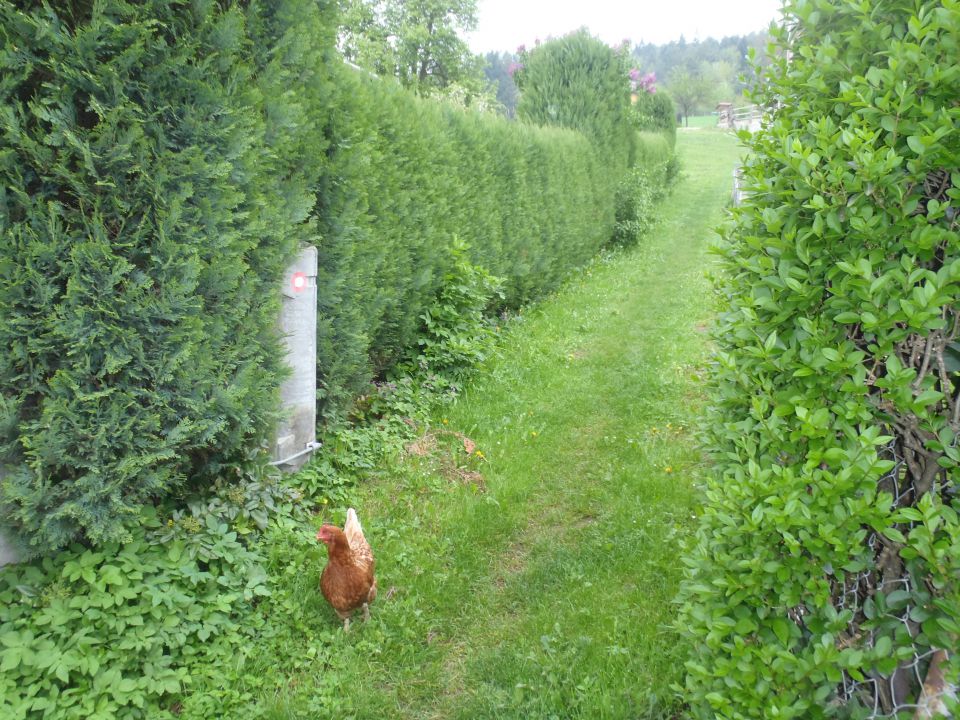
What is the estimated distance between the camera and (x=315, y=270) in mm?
4402

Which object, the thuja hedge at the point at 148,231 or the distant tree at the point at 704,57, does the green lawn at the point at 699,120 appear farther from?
the thuja hedge at the point at 148,231

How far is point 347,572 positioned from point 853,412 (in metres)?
2.49

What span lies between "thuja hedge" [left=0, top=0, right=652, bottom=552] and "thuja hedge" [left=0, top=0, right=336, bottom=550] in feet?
0.03

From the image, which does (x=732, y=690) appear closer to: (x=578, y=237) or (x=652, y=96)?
(x=578, y=237)

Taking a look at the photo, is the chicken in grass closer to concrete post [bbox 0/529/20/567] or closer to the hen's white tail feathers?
the hen's white tail feathers

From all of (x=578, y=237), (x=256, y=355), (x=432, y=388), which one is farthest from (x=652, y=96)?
(x=256, y=355)

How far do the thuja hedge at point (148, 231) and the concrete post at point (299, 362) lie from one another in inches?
8.6

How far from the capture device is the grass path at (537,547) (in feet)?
9.89

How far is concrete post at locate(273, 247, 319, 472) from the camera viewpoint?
14.1ft

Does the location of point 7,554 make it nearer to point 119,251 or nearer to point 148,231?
point 119,251

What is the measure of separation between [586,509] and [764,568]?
279 cm

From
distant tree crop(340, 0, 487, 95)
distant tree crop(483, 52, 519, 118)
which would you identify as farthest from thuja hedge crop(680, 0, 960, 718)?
distant tree crop(483, 52, 519, 118)

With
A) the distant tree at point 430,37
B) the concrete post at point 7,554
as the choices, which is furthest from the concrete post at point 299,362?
the distant tree at point 430,37

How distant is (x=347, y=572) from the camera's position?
10.7 ft
